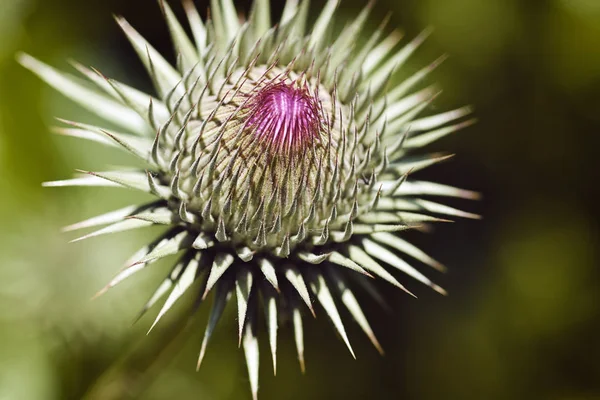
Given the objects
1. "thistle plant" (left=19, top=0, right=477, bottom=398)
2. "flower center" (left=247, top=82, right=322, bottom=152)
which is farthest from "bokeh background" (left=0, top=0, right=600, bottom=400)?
"flower center" (left=247, top=82, right=322, bottom=152)

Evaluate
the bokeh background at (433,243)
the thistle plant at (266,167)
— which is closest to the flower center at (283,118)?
the thistle plant at (266,167)

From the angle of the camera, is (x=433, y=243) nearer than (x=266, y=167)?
No

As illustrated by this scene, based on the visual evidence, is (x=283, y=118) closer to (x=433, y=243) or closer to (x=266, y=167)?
(x=266, y=167)

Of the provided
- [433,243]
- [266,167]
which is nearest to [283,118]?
[266,167]

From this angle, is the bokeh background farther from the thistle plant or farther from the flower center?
the flower center

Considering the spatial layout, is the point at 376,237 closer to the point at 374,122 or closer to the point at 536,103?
the point at 374,122

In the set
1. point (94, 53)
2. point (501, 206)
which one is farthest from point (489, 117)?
point (94, 53)
